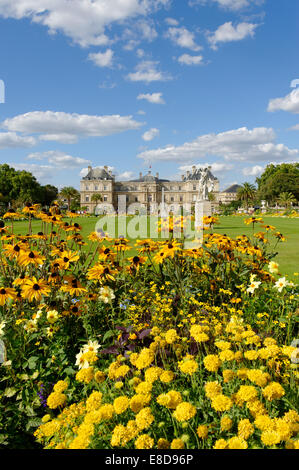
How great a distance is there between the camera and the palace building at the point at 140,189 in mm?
102500

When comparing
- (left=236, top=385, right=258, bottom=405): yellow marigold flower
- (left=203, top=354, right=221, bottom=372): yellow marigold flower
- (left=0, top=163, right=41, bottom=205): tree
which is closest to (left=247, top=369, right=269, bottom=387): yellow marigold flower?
(left=236, top=385, right=258, bottom=405): yellow marigold flower

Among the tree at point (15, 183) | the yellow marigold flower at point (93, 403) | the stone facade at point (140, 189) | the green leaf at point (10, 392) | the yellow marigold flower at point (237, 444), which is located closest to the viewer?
the yellow marigold flower at point (237, 444)

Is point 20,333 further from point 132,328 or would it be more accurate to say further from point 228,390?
point 228,390

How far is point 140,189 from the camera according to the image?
4291 inches

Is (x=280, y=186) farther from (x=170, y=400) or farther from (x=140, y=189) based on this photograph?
(x=170, y=400)

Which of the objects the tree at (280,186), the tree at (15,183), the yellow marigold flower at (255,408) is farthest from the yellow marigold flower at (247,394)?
the tree at (280,186)

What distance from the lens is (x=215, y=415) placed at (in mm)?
1845

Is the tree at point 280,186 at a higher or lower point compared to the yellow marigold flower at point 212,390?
higher

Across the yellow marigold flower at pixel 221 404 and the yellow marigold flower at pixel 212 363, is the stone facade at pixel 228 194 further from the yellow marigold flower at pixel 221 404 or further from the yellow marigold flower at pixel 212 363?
the yellow marigold flower at pixel 221 404

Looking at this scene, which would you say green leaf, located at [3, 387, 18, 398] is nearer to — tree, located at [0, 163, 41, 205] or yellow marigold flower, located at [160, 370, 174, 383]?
yellow marigold flower, located at [160, 370, 174, 383]

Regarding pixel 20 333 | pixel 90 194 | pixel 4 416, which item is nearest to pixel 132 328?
pixel 20 333

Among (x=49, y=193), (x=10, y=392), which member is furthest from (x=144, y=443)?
(x=49, y=193)

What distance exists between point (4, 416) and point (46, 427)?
3.39ft

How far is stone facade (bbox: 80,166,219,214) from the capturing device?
336 ft
